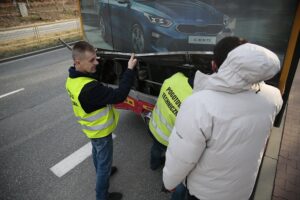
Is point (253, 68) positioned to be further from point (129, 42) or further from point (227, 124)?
point (129, 42)

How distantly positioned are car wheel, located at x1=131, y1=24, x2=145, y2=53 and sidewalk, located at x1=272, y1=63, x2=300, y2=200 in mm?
2471

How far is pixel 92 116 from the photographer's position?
244 centimetres

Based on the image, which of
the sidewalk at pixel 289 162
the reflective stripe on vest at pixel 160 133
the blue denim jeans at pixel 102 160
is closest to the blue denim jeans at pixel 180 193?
the reflective stripe on vest at pixel 160 133

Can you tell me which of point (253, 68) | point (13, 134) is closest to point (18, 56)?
point (13, 134)

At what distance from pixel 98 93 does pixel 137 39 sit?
4.72 feet

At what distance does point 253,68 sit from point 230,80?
135mm

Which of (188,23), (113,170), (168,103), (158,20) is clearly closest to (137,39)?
(158,20)

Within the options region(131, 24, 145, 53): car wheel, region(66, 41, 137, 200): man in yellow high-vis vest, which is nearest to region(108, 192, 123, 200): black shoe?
region(66, 41, 137, 200): man in yellow high-vis vest

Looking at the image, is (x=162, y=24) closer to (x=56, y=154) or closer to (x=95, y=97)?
(x=95, y=97)

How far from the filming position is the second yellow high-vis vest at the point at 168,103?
2.25 metres

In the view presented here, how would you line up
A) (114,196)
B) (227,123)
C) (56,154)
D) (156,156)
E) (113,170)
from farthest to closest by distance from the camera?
1. (56,154)
2. (113,170)
3. (156,156)
4. (114,196)
5. (227,123)

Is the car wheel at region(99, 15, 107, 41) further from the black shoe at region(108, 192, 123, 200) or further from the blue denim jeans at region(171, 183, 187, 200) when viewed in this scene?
the blue denim jeans at region(171, 183, 187, 200)

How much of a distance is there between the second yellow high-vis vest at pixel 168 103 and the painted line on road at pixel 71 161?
A: 4.95 ft

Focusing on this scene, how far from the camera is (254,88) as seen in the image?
59.6 inches
